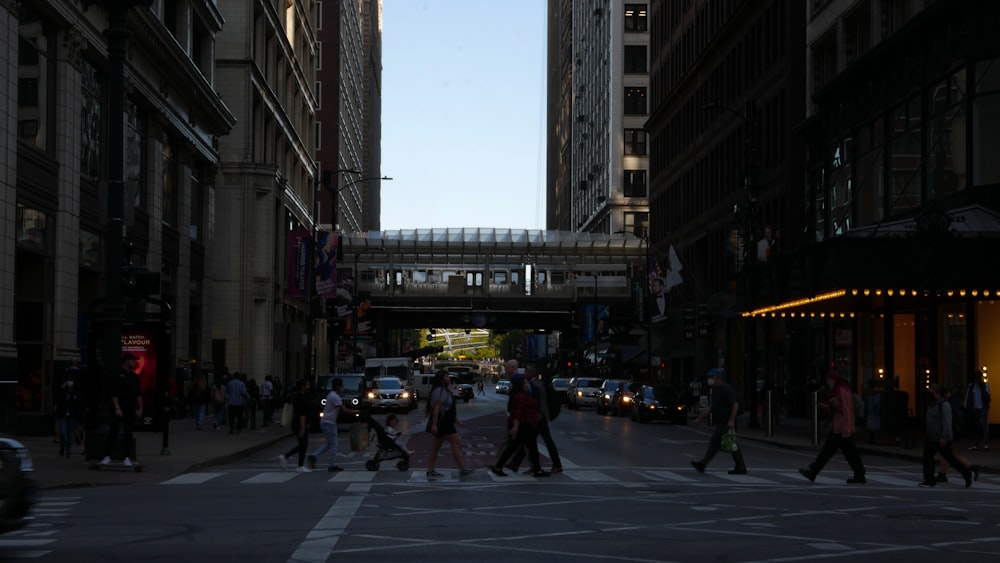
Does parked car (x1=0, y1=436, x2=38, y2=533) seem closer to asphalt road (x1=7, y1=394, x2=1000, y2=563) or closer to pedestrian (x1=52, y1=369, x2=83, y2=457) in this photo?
asphalt road (x1=7, y1=394, x2=1000, y2=563)

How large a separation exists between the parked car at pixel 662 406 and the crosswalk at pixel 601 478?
2685 centimetres

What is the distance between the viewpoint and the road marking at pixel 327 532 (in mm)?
12406

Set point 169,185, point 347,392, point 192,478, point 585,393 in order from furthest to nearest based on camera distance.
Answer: point 585,393 → point 169,185 → point 347,392 → point 192,478

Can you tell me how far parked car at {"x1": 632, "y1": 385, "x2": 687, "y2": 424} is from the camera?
174ft

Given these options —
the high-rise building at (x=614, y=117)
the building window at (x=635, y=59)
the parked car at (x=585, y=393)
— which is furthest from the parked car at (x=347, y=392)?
the building window at (x=635, y=59)

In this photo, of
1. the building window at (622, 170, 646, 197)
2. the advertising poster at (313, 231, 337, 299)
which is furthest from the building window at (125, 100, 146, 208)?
the building window at (622, 170, 646, 197)

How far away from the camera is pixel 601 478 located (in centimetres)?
2353

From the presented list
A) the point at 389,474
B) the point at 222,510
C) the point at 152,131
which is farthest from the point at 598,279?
the point at 222,510

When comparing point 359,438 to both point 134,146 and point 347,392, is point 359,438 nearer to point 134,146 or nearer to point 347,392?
point 134,146

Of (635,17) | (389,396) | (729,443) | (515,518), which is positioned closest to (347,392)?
(389,396)

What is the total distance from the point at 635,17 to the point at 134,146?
91973 mm

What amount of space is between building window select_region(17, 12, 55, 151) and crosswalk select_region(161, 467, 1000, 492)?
487 inches

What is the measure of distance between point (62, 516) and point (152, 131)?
102ft

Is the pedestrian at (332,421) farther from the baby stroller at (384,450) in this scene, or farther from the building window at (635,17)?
the building window at (635,17)
